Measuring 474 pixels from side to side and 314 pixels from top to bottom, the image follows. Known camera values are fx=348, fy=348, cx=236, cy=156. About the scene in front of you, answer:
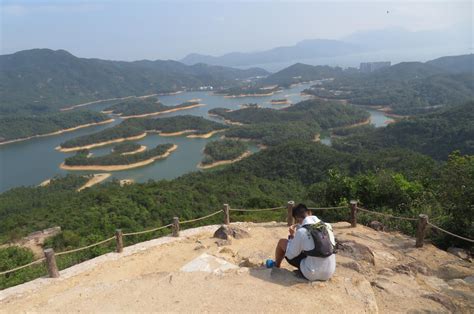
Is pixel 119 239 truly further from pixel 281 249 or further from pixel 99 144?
pixel 99 144

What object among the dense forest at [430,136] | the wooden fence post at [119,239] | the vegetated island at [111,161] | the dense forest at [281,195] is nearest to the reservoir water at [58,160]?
the vegetated island at [111,161]

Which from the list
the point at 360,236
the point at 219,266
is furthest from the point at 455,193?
the point at 219,266

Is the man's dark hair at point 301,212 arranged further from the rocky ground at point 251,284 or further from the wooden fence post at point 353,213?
Answer: the wooden fence post at point 353,213

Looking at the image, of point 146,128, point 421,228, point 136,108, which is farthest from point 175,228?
point 136,108

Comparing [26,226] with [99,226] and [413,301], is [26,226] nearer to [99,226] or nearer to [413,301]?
[99,226]

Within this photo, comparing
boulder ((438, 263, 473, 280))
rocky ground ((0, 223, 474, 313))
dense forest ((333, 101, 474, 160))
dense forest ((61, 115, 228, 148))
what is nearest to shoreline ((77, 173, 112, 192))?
dense forest ((61, 115, 228, 148))

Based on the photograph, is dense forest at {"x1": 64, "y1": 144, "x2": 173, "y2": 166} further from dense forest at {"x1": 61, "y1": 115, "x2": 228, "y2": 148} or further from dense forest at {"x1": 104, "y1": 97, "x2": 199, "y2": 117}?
dense forest at {"x1": 104, "y1": 97, "x2": 199, "y2": 117}

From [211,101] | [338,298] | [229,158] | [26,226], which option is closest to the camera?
[338,298]
